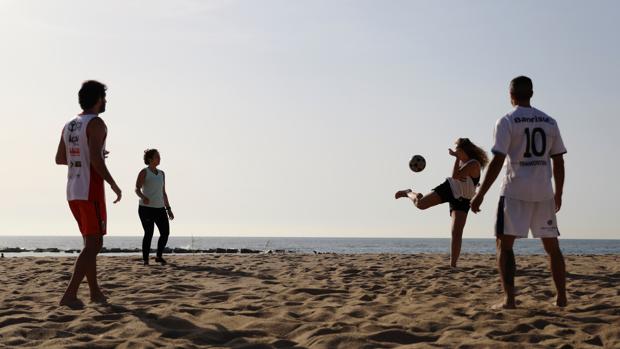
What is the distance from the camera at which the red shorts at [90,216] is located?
17.7 ft

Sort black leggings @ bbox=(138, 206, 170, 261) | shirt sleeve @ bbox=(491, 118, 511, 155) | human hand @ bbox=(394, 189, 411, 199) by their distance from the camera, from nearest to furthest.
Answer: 1. shirt sleeve @ bbox=(491, 118, 511, 155)
2. human hand @ bbox=(394, 189, 411, 199)
3. black leggings @ bbox=(138, 206, 170, 261)

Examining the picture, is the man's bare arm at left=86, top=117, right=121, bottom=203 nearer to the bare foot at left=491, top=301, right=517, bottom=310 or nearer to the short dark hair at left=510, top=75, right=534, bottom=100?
the bare foot at left=491, top=301, right=517, bottom=310

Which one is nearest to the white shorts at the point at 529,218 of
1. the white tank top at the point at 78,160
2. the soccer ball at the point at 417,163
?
the white tank top at the point at 78,160

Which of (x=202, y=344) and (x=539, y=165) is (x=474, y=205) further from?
(x=202, y=344)

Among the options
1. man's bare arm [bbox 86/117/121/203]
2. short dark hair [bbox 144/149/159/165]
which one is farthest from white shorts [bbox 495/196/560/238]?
short dark hair [bbox 144/149/159/165]

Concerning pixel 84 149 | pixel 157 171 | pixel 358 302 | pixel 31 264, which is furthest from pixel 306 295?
pixel 31 264

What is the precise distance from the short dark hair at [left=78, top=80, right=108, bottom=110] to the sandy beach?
185cm

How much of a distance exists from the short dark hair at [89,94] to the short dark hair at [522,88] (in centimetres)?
374

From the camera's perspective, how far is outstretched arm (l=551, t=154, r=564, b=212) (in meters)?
5.14

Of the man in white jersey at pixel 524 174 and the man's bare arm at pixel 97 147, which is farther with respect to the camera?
the man's bare arm at pixel 97 147

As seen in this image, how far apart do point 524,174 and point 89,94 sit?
3.95 meters

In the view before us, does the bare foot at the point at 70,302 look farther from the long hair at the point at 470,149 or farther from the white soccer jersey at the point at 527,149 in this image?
the long hair at the point at 470,149

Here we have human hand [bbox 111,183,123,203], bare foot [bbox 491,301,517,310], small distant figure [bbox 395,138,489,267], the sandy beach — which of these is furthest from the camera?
small distant figure [bbox 395,138,489,267]

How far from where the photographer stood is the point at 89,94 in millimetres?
5551
